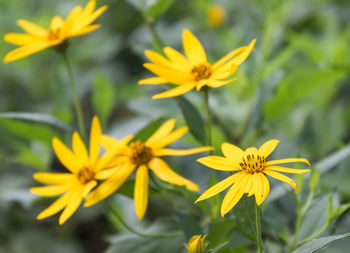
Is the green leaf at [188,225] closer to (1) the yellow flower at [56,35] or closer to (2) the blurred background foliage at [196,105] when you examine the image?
(2) the blurred background foliage at [196,105]

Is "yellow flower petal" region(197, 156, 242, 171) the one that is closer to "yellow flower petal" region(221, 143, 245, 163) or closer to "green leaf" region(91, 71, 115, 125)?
"yellow flower petal" region(221, 143, 245, 163)

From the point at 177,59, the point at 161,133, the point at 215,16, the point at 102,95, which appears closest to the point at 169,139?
the point at 161,133

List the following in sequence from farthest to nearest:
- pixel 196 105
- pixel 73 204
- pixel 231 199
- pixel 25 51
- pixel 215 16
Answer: pixel 215 16, pixel 196 105, pixel 25 51, pixel 73 204, pixel 231 199

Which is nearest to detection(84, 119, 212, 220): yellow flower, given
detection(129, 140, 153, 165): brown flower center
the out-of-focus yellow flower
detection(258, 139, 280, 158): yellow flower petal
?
detection(129, 140, 153, 165): brown flower center

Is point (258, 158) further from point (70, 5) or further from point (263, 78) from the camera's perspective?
point (70, 5)

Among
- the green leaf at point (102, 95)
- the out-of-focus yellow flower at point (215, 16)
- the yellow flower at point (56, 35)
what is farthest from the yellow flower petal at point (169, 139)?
the out-of-focus yellow flower at point (215, 16)

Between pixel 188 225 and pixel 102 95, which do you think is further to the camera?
pixel 102 95

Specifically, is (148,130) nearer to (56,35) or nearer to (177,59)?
(177,59)
